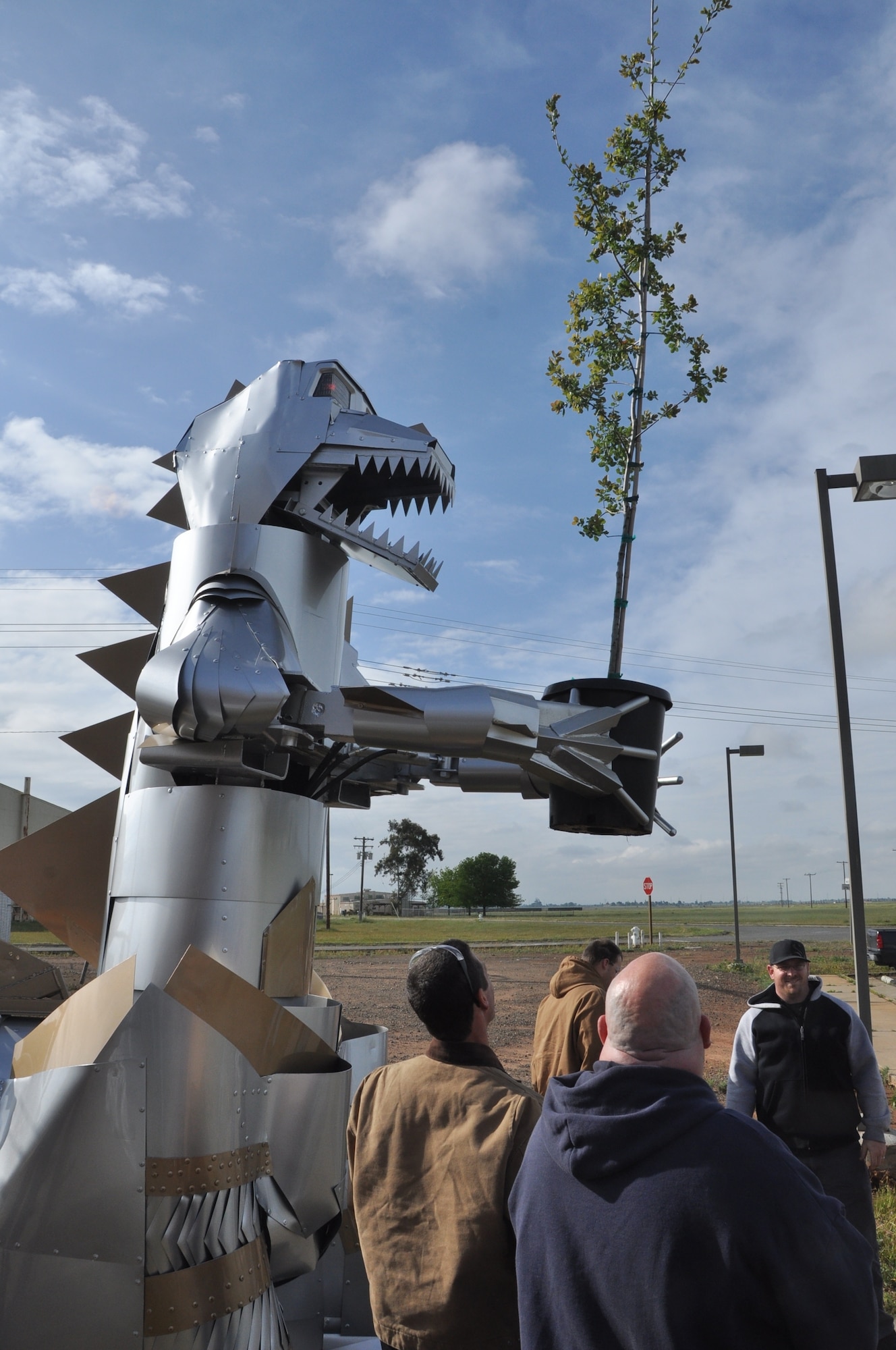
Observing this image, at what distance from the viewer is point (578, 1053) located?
4.12 meters

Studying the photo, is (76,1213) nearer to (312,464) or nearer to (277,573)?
(277,573)

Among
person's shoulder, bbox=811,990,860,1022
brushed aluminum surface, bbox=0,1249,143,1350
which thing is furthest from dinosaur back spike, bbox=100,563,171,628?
person's shoulder, bbox=811,990,860,1022

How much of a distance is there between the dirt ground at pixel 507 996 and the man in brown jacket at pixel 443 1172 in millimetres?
7406

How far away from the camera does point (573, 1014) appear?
162 inches

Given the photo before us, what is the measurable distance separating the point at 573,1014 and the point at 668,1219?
2640 millimetres

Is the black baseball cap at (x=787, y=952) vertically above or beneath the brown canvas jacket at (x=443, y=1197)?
above

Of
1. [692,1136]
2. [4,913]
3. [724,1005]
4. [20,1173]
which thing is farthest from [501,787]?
[724,1005]

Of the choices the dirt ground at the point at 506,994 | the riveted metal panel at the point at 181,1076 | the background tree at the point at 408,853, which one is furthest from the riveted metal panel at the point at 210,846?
the background tree at the point at 408,853

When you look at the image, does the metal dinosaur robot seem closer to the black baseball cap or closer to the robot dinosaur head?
the robot dinosaur head

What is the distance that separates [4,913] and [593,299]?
10067 mm

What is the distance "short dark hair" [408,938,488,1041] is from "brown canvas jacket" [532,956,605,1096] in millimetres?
1633

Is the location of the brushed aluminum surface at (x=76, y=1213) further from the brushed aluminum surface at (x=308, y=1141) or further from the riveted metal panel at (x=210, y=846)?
the riveted metal panel at (x=210, y=846)

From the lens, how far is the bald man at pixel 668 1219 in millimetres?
1479

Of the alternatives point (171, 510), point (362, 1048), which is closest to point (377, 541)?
point (171, 510)
